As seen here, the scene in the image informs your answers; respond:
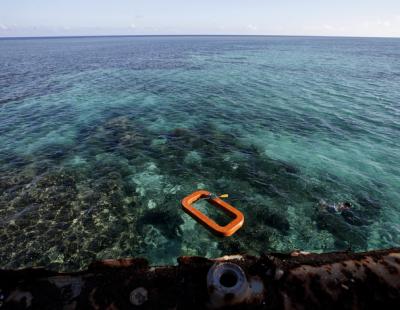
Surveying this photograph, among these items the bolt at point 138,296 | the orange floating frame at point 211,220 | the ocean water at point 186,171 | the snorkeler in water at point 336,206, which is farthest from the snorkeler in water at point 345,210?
the bolt at point 138,296

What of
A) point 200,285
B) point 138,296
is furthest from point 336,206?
point 138,296

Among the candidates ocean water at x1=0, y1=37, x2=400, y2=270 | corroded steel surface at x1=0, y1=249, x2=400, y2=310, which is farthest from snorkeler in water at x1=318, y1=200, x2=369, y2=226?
corroded steel surface at x1=0, y1=249, x2=400, y2=310

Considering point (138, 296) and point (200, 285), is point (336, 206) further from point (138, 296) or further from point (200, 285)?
point (138, 296)

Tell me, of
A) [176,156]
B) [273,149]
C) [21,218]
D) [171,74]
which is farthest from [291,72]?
[21,218]

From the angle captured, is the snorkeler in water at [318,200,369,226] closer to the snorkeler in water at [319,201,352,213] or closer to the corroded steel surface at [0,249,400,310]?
the snorkeler in water at [319,201,352,213]

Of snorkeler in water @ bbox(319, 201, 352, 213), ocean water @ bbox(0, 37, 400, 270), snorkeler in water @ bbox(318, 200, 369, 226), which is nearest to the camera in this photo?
ocean water @ bbox(0, 37, 400, 270)

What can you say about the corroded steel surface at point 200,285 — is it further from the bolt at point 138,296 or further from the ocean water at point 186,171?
the ocean water at point 186,171

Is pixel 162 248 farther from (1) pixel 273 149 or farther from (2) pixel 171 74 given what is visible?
(2) pixel 171 74
